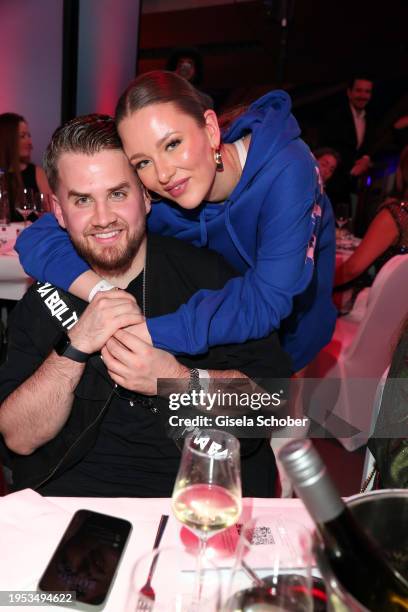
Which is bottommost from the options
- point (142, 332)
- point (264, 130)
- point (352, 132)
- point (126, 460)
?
point (352, 132)

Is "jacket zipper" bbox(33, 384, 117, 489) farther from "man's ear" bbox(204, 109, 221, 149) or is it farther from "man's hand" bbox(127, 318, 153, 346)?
"man's ear" bbox(204, 109, 221, 149)

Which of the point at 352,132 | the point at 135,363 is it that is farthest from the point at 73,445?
the point at 352,132

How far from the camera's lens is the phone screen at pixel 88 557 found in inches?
40.2

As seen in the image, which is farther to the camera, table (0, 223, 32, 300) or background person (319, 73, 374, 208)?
background person (319, 73, 374, 208)

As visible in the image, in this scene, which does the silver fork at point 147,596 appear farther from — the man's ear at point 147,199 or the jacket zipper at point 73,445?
the man's ear at point 147,199

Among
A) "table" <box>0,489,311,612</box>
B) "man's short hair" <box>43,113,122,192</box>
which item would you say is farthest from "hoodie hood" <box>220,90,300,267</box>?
"table" <box>0,489,311,612</box>

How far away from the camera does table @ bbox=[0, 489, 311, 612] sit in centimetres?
105

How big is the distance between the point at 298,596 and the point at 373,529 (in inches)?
5.3

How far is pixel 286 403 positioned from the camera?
191 cm

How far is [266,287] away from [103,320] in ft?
1.45

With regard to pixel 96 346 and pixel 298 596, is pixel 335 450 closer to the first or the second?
pixel 96 346

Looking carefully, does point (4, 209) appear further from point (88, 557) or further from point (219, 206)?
point (88, 557)

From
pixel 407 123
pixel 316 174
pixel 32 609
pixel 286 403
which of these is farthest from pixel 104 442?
pixel 407 123

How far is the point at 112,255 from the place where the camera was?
1.83 m
